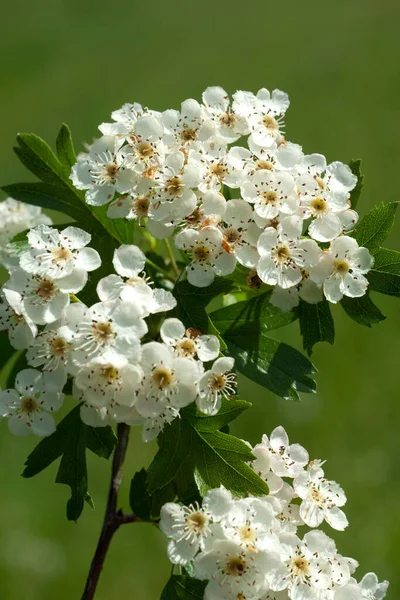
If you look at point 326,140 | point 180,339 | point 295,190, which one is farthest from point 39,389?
point 326,140

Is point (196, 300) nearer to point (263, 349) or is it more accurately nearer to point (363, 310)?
point (263, 349)

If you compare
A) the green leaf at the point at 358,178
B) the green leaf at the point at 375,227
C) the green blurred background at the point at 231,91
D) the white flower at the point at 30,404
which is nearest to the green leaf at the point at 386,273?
the green leaf at the point at 375,227

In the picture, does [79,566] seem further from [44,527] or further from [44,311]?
[44,311]

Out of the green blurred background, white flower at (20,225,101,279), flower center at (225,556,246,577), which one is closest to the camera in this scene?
flower center at (225,556,246,577)

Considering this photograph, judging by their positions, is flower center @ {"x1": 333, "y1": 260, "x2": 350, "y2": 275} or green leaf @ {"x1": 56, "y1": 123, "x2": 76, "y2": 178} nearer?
flower center @ {"x1": 333, "y1": 260, "x2": 350, "y2": 275}

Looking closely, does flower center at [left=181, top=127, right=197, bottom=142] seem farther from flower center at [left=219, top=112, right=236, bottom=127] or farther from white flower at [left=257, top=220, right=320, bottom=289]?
white flower at [left=257, top=220, right=320, bottom=289]

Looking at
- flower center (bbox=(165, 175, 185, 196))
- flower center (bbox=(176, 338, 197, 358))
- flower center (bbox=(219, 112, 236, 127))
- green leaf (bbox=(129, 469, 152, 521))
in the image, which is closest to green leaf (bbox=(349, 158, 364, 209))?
flower center (bbox=(219, 112, 236, 127))
